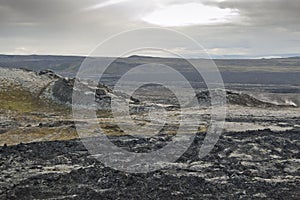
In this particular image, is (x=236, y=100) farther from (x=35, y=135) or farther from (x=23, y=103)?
(x=35, y=135)

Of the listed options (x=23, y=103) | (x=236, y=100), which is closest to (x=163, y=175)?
(x=23, y=103)

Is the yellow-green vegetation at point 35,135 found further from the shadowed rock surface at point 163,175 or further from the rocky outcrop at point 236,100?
the rocky outcrop at point 236,100

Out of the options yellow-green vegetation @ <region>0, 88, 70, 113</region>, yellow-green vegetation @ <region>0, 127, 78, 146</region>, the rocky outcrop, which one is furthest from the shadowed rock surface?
the rocky outcrop

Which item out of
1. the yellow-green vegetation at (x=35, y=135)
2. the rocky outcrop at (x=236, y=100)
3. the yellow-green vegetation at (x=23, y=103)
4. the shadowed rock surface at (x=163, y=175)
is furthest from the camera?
the rocky outcrop at (x=236, y=100)

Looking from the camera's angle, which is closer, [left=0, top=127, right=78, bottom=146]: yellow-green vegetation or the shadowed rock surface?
the shadowed rock surface

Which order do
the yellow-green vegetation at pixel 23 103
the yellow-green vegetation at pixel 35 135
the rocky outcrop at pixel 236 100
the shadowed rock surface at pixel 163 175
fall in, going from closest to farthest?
the shadowed rock surface at pixel 163 175 → the yellow-green vegetation at pixel 35 135 → the yellow-green vegetation at pixel 23 103 → the rocky outcrop at pixel 236 100

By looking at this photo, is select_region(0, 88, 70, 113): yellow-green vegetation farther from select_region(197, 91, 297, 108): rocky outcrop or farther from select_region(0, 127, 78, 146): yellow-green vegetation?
select_region(197, 91, 297, 108): rocky outcrop

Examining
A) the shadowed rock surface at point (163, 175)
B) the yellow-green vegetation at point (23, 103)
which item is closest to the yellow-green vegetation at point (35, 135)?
the shadowed rock surface at point (163, 175)

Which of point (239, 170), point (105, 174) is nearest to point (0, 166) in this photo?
point (105, 174)

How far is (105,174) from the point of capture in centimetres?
2998

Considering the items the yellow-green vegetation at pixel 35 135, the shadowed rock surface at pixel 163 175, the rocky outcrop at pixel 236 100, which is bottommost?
the shadowed rock surface at pixel 163 175

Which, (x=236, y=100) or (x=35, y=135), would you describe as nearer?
(x=35, y=135)

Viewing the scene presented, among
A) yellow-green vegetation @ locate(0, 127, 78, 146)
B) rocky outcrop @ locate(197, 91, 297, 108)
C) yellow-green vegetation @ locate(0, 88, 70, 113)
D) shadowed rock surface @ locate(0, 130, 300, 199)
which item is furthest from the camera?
rocky outcrop @ locate(197, 91, 297, 108)

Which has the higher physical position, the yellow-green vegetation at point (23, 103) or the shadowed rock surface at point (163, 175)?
the yellow-green vegetation at point (23, 103)
